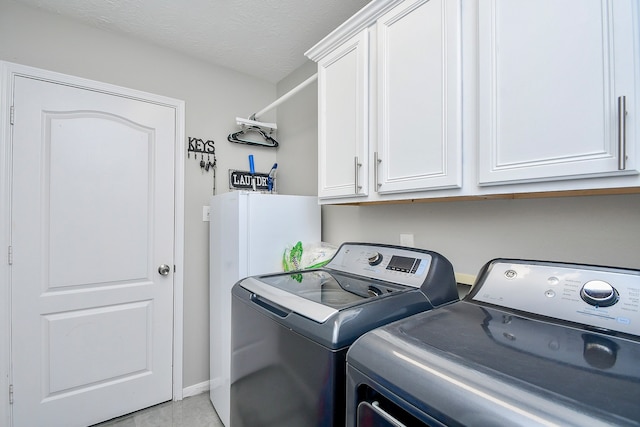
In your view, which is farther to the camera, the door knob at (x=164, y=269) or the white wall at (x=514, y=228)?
the door knob at (x=164, y=269)

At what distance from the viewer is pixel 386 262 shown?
1.26m

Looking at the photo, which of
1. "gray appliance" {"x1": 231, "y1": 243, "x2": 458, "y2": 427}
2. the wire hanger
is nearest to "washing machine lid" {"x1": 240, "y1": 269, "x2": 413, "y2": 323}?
"gray appliance" {"x1": 231, "y1": 243, "x2": 458, "y2": 427}

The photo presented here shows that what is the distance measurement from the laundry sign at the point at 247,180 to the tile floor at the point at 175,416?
166 centimetres

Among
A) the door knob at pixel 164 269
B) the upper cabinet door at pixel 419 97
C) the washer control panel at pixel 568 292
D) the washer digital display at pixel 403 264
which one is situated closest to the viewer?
the washer control panel at pixel 568 292

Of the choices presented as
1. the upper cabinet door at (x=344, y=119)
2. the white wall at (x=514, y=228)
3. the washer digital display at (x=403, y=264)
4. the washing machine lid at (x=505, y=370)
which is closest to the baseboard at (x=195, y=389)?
the white wall at (x=514, y=228)

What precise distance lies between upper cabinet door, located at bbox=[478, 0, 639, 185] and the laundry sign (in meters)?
1.87

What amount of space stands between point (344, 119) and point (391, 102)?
0.96ft

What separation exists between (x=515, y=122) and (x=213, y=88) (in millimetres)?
2230

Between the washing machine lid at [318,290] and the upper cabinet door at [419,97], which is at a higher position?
the upper cabinet door at [419,97]

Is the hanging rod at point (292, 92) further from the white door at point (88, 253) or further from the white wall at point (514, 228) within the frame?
the white wall at point (514, 228)

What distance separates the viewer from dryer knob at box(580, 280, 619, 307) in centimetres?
71

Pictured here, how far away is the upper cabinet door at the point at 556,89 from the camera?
2.28 feet

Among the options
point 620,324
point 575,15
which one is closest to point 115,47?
point 575,15

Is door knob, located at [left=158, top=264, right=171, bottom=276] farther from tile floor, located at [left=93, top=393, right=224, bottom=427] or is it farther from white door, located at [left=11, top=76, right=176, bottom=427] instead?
tile floor, located at [left=93, top=393, right=224, bottom=427]
